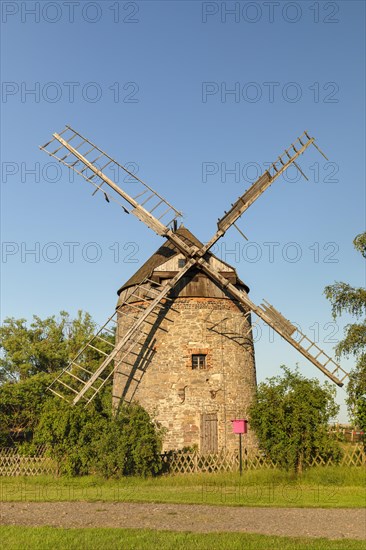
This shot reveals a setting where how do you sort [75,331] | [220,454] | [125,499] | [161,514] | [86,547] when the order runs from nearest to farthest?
[86,547]
[161,514]
[125,499]
[220,454]
[75,331]

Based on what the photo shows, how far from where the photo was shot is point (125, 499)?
41.0ft

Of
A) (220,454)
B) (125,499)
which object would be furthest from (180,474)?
(125,499)

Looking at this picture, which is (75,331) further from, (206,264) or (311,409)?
(311,409)

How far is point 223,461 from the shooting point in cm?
1702

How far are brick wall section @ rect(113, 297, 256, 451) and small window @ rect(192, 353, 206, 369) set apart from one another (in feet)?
0.70

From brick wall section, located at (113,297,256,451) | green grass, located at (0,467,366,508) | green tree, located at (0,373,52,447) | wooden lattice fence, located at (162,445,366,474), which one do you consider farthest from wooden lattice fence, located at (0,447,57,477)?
green tree, located at (0,373,52,447)

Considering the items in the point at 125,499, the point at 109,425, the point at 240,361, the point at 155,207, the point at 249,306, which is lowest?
the point at 125,499

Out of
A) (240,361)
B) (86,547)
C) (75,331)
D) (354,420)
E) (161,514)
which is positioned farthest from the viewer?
(75,331)

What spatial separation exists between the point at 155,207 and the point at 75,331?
2153cm

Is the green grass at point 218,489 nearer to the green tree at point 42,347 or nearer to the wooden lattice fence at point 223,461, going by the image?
the wooden lattice fence at point 223,461

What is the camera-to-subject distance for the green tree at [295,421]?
1576 cm

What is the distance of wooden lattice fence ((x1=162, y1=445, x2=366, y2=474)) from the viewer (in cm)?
1558

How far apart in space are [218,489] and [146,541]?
6.56 meters

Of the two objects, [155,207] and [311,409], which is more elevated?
[155,207]
